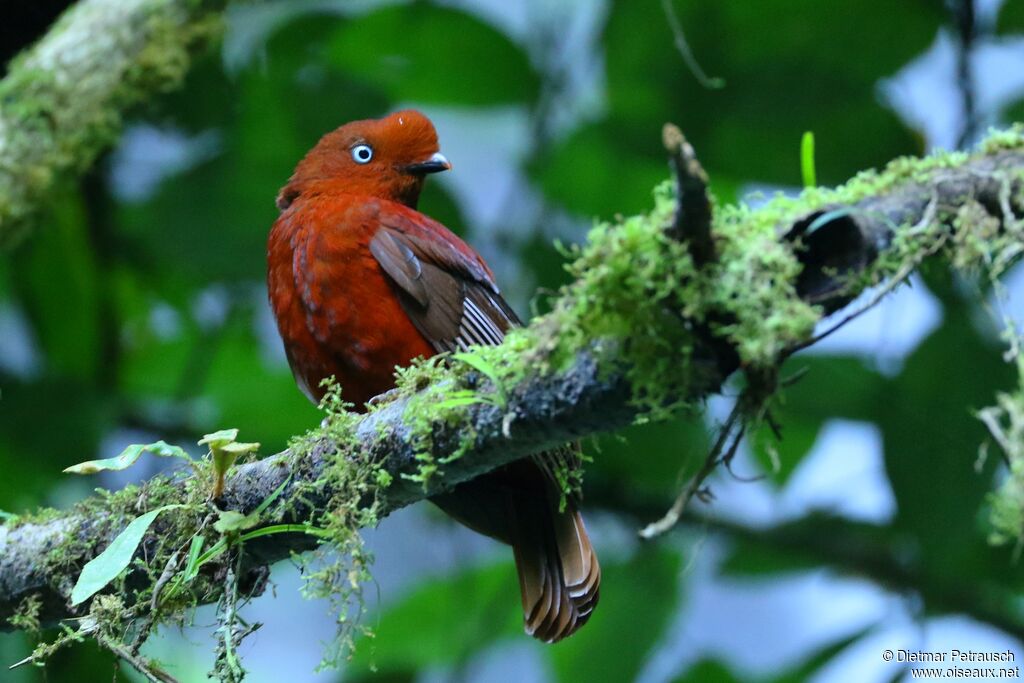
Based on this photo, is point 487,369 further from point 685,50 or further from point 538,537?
point 685,50

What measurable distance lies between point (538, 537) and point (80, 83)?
2.40 m

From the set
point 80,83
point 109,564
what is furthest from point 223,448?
point 80,83

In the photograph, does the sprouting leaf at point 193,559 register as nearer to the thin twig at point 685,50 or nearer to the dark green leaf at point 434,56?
the thin twig at point 685,50

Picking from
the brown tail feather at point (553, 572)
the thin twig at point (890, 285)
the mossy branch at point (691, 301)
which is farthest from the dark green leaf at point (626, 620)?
the thin twig at point (890, 285)

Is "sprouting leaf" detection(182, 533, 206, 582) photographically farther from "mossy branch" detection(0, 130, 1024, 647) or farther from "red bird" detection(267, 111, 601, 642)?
"red bird" detection(267, 111, 601, 642)

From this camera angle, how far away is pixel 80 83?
3.81m

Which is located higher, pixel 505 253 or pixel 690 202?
pixel 505 253

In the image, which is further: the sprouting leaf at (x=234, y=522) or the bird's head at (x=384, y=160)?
the bird's head at (x=384, y=160)

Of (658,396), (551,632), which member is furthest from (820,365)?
(658,396)

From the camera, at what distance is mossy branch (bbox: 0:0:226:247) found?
3.66 m

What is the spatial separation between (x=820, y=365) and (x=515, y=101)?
1.57 m

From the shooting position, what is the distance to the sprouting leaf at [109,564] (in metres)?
1.90

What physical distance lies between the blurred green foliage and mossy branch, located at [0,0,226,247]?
0.34 m

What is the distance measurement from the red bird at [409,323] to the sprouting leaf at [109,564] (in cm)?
70
